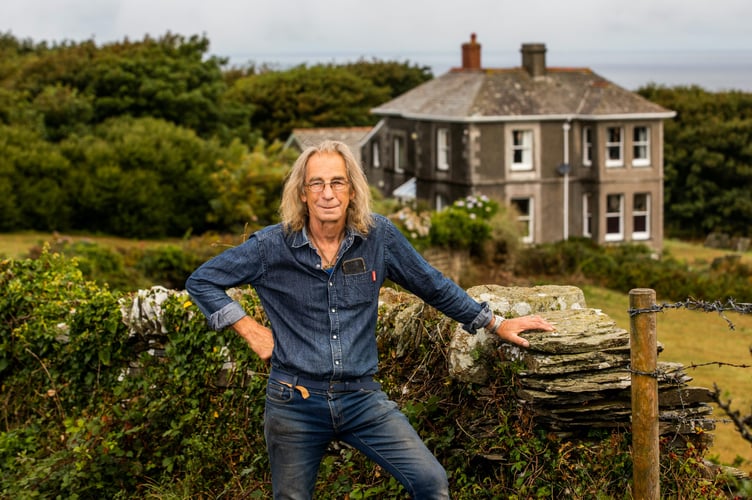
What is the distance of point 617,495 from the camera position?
5.46 meters

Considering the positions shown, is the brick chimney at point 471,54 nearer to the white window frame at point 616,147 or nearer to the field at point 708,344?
the white window frame at point 616,147

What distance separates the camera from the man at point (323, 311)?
15.1 feet

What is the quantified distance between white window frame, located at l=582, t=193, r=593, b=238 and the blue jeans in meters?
36.1

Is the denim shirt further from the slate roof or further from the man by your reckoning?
the slate roof

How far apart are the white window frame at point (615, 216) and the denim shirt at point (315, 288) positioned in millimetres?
35614

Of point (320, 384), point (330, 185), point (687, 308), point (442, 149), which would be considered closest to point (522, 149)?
point (442, 149)

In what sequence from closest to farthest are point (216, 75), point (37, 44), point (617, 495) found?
point (617, 495) → point (216, 75) → point (37, 44)

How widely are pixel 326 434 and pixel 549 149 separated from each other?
3553 centimetres

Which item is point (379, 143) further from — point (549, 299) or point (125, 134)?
point (549, 299)

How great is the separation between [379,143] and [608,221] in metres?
12.2

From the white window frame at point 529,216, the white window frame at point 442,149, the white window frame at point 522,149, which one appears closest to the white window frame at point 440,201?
the white window frame at point 442,149

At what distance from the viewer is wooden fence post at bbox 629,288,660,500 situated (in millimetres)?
5121

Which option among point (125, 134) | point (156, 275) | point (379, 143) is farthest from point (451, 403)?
point (379, 143)

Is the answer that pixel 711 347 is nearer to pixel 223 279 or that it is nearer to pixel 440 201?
pixel 223 279
